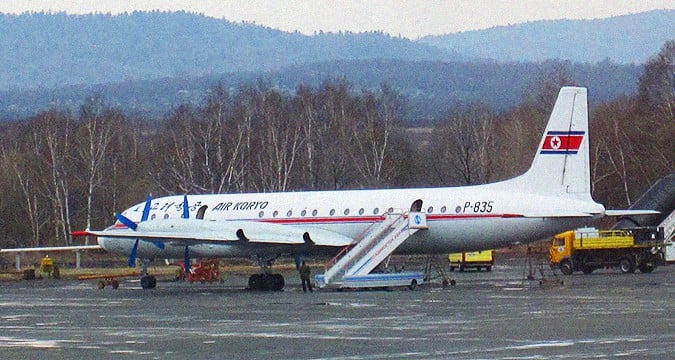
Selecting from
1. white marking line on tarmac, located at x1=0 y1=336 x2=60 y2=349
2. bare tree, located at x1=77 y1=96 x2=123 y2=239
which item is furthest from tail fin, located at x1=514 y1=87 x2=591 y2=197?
bare tree, located at x1=77 y1=96 x2=123 y2=239

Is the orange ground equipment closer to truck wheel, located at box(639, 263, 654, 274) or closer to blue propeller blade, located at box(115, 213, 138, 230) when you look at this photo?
blue propeller blade, located at box(115, 213, 138, 230)

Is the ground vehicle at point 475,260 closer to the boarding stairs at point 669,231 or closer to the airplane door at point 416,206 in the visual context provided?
the boarding stairs at point 669,231

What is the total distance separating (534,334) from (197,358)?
6.69 m

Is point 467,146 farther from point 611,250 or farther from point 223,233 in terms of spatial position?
point 223,233

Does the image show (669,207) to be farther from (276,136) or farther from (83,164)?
(83,164)

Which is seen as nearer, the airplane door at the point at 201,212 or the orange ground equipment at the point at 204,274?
the airplane door at the point at 201,212

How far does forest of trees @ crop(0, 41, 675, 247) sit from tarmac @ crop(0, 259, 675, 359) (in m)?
45.7

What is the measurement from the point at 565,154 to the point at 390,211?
612cm

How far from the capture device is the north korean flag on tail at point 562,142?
45188mm

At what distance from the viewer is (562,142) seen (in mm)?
45281

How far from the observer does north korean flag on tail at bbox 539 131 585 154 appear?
4519 centimetres

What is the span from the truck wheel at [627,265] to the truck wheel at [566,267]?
209 cm

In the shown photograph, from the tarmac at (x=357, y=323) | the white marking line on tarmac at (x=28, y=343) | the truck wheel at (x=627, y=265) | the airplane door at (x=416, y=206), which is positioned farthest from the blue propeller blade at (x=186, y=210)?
the white marking line on tarmac at (x=28, y=343)

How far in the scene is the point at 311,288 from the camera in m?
46.8
